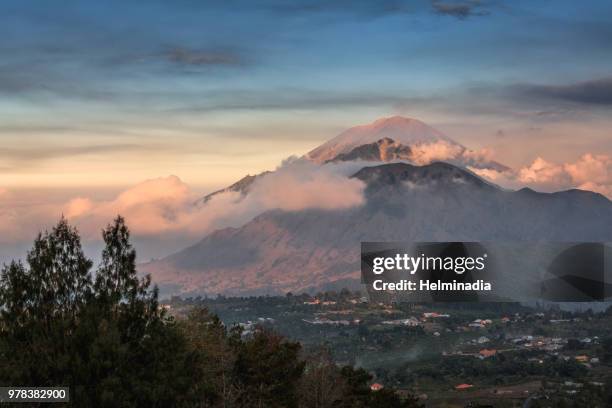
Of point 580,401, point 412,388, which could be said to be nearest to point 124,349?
point 580,401

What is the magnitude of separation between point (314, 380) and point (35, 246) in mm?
31930

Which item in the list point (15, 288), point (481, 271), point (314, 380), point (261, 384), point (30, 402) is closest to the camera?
point (30, 402)

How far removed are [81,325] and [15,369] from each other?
3.29 metres

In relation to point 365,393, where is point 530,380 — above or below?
below

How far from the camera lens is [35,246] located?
44.2 m

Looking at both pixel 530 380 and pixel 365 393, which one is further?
pixel 530 380

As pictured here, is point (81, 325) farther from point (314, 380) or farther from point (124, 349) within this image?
point (314, 380)

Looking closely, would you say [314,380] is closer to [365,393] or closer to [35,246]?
[365,393]

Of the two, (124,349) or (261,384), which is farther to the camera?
(261,384)

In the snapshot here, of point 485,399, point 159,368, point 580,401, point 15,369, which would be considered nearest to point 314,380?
point 159,368

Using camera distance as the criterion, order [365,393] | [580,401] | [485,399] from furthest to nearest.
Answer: [485,399]
[580,401]
[365,393]

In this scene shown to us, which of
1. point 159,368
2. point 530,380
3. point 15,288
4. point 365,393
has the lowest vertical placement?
point 530,380

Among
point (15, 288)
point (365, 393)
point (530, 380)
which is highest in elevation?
point (15, 288)

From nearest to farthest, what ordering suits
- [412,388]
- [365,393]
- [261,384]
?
[261,384]
[365,393]
[412,388]
